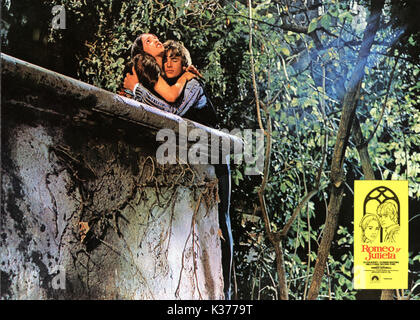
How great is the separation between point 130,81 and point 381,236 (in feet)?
3.13

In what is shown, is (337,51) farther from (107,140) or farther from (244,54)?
(107,140)

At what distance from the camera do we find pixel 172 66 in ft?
5.31

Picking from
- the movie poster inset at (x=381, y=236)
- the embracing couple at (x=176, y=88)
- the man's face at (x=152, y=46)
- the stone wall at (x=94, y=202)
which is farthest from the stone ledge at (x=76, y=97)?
the movie poster inset at (x=381, y=236)

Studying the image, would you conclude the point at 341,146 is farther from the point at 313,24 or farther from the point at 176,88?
the point at 176,88

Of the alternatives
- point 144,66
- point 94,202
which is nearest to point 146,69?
point 144,66

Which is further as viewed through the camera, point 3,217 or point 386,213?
point 386,213

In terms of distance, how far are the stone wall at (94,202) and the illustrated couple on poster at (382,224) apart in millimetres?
477

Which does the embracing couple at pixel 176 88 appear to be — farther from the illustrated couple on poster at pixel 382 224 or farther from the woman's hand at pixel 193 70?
the illustrated couple on poster at pixel 382 224

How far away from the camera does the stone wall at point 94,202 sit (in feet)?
3.33

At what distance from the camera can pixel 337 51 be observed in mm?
1591

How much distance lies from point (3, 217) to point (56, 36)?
2.45 ft

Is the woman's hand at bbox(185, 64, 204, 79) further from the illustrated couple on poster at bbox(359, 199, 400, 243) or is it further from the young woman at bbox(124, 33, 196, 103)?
the illustrated couple on poster at bbox(359, 199, 400, 243)

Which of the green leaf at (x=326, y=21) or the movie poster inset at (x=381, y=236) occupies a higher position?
the green leaf at (x=326, y=21)

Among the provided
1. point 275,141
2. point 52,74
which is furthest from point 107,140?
point 275,141
